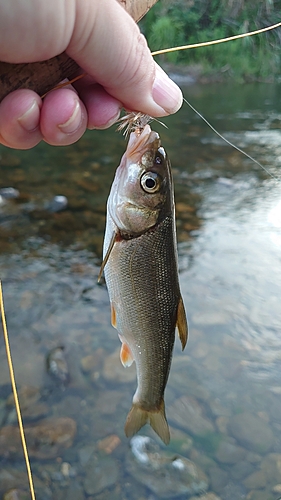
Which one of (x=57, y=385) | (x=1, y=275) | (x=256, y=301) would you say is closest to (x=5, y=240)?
(x=1, y=275)

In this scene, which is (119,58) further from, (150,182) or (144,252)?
(144,252)

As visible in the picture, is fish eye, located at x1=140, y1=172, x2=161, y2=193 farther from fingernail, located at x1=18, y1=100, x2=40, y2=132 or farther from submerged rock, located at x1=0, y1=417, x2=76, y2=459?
submerged rock, located at x1=0, y1=417, x2=76, y2=459

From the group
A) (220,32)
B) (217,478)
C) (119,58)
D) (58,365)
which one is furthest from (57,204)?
(220,32)

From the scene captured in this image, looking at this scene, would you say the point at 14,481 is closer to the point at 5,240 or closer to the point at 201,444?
the point at 201,444

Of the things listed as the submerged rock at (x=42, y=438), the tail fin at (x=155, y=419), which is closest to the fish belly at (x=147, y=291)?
the tail fin at (x=155, y=419)

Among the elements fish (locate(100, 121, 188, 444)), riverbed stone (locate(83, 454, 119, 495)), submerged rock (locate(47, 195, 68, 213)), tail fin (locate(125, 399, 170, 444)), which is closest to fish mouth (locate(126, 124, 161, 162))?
fish (locate(100, 121, 188, 444))
